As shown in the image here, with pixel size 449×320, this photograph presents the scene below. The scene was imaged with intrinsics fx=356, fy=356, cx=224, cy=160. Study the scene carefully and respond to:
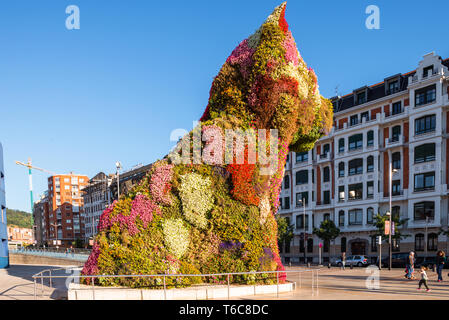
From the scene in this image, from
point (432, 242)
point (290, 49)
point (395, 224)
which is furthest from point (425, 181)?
point (290, 49)

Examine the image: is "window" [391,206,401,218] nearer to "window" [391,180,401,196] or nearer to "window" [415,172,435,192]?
"window" [391,180,401,196]

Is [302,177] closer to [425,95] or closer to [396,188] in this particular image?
[396,188]

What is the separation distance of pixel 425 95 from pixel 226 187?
38.3m

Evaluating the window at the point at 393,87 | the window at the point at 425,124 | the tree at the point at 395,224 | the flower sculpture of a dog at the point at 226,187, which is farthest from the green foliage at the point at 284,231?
the flower sculpture of a dog at the point at 226,187

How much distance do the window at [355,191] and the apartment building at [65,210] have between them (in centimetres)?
9359

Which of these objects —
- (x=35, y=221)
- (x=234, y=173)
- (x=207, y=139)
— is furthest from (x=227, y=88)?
(x=35, y=221)

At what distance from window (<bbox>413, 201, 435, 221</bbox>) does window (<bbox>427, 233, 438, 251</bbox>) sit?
2.16m

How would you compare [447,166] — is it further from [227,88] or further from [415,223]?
[227,88]

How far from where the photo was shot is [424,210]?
42.5m

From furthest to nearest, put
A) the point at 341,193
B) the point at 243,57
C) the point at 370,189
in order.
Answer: the point at 341,193 < the point at 370,189 < the point at 243,57

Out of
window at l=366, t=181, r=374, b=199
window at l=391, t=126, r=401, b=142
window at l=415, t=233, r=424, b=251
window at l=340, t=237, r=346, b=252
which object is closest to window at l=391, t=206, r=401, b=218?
window at l=366, t=181, r=374, b=199

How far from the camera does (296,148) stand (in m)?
17.9

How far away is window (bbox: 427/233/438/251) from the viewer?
41688 millimetres

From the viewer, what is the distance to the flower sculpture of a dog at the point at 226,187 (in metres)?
14.4
